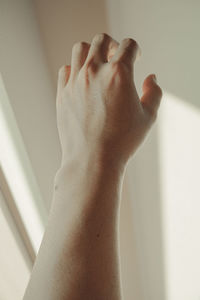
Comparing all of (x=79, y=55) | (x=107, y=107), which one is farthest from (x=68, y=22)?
(x=107, y=107)

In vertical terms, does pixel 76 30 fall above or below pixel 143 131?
above

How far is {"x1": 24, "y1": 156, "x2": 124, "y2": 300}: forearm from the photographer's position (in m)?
0.31

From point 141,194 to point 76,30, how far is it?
451 millimetres

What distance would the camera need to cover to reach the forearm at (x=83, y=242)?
31 centimetres

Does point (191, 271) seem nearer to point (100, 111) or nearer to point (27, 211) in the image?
point (27, 211)

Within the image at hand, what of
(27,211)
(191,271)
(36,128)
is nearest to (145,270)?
(191,271)

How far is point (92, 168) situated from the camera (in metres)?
0.38

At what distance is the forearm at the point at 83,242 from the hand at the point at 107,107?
0.03 metres

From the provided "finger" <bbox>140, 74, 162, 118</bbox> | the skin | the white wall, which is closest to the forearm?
the skin

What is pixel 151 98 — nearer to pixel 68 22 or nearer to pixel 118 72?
pixel 118 72

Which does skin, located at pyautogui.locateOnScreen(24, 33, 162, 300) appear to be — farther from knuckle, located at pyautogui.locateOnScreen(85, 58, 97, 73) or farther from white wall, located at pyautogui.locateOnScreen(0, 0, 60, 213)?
white wall, located at pyautogui.locateOnScreen(0, 0, 60, 213)

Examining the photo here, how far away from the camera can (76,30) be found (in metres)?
0.54

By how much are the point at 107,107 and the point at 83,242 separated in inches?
7.3

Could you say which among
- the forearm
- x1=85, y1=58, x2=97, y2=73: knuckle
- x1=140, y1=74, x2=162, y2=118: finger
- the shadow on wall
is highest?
the shadow on wall
